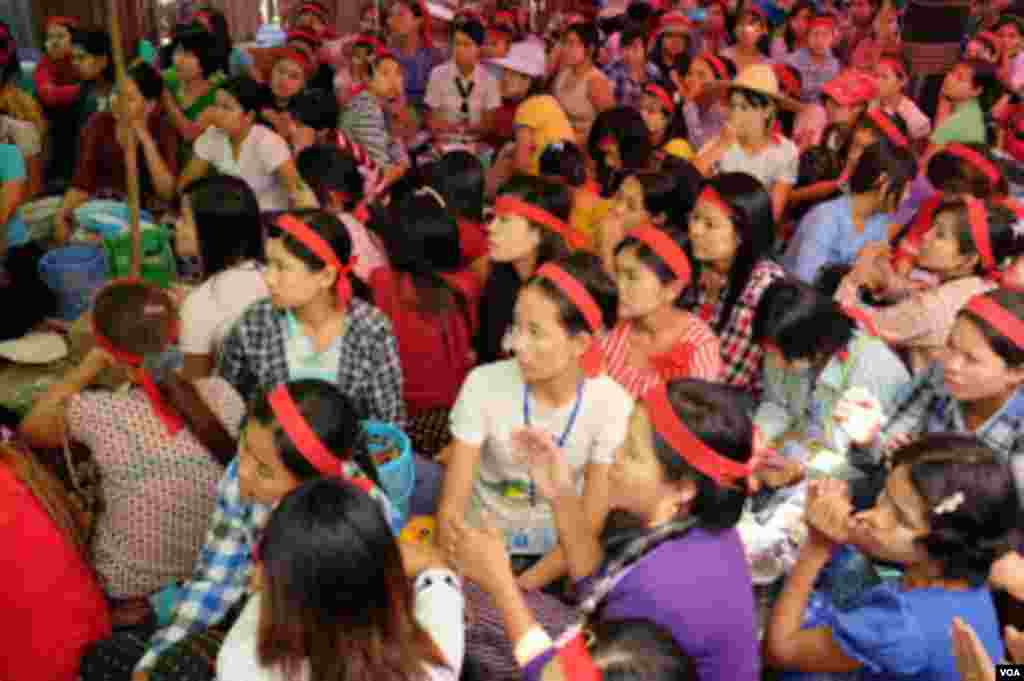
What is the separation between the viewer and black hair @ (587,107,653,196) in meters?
4.39

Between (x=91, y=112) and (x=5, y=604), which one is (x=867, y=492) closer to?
(x=5, y=604)

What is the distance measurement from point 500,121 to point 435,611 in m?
4.47

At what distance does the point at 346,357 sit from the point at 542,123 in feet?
8.04

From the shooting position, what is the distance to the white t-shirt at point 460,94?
5.77 metres

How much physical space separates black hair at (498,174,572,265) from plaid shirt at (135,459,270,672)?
1.56 metres

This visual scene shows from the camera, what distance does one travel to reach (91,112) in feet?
15.8

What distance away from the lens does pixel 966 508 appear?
174cm

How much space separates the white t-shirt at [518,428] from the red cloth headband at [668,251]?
51 centimetres

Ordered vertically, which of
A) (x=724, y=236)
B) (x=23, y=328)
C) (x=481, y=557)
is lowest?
(x=23, y=328)

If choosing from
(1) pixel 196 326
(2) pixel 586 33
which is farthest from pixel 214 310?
(2) pixel 586 33

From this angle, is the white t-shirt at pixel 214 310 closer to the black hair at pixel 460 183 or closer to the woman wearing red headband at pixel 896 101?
the black hair at pixel 460 183

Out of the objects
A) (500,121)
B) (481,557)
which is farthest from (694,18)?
(481,557)

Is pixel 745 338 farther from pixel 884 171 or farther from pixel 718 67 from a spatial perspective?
pixel 718 67

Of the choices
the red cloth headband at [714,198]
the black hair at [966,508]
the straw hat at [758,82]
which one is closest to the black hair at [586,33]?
the straw hat at [758,82]
